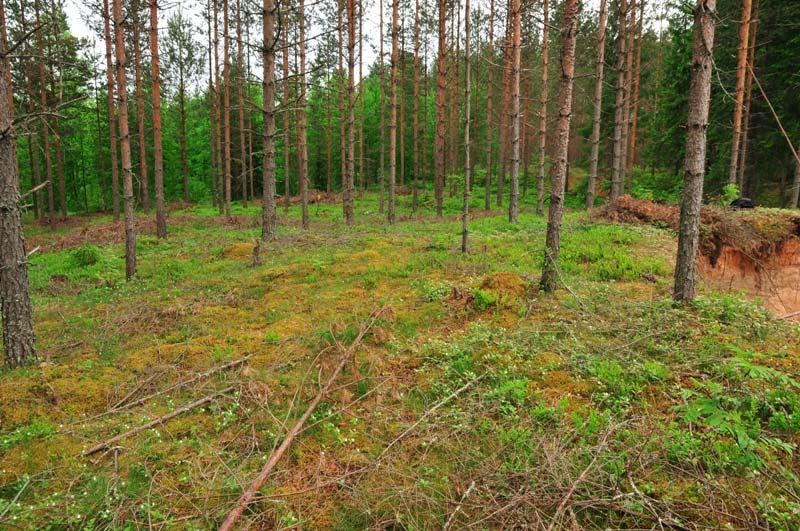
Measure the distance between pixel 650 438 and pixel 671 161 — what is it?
29.2 metres

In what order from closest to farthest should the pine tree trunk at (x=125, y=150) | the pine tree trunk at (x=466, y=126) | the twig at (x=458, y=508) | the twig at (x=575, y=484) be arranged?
the twig at (x=575, y=484) → the twig at (x=458, y=508) → the pine tree trunk at (x=466, y=126) → the pine tree trunk at (x=125, y=150)

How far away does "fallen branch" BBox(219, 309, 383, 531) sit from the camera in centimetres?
309

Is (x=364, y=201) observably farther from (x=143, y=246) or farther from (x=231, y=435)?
(x=231, y=435)

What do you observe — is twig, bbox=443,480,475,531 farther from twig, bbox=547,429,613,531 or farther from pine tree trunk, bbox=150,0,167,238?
pine tree trunk, bbox=150,0,167,238

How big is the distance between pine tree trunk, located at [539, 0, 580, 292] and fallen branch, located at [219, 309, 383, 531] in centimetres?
352

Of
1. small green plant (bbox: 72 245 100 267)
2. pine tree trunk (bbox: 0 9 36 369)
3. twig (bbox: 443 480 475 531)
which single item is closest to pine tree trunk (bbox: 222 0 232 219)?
small green plant (bbox: 72 245 100 267)

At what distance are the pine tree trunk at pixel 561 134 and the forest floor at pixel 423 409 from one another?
1.68 feet

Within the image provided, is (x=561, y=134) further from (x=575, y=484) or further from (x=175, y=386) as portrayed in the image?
(x=175, y=386)

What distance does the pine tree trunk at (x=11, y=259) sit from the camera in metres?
5.24

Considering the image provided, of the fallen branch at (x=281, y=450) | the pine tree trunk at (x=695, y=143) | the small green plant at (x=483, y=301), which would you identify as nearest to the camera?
the fallen branch at (x=281, y=450)

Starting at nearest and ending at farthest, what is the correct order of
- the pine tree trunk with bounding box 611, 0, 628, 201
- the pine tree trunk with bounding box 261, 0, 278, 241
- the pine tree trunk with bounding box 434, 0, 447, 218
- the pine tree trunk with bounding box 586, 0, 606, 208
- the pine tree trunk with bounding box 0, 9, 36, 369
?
the pine tree trunk with bounding box 0, 9, 36, 369 → the pine tree trunk with bounding box 261, 0, 278, 241 → the pine tree trunk with bounding box 586, 0, 606, 208 → the pine tree trunk with bounding box 611, 0, 628, 201 → the pine tree trunk with bounding box 434, 0, 447, 218

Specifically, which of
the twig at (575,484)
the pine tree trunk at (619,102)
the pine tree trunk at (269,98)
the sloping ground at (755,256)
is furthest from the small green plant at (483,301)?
the pine tree trunk at (619,102)

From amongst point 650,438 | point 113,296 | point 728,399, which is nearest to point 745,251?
point 728,399

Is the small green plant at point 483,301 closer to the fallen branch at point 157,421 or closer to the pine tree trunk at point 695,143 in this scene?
the pine tree trunk at point 695,143
